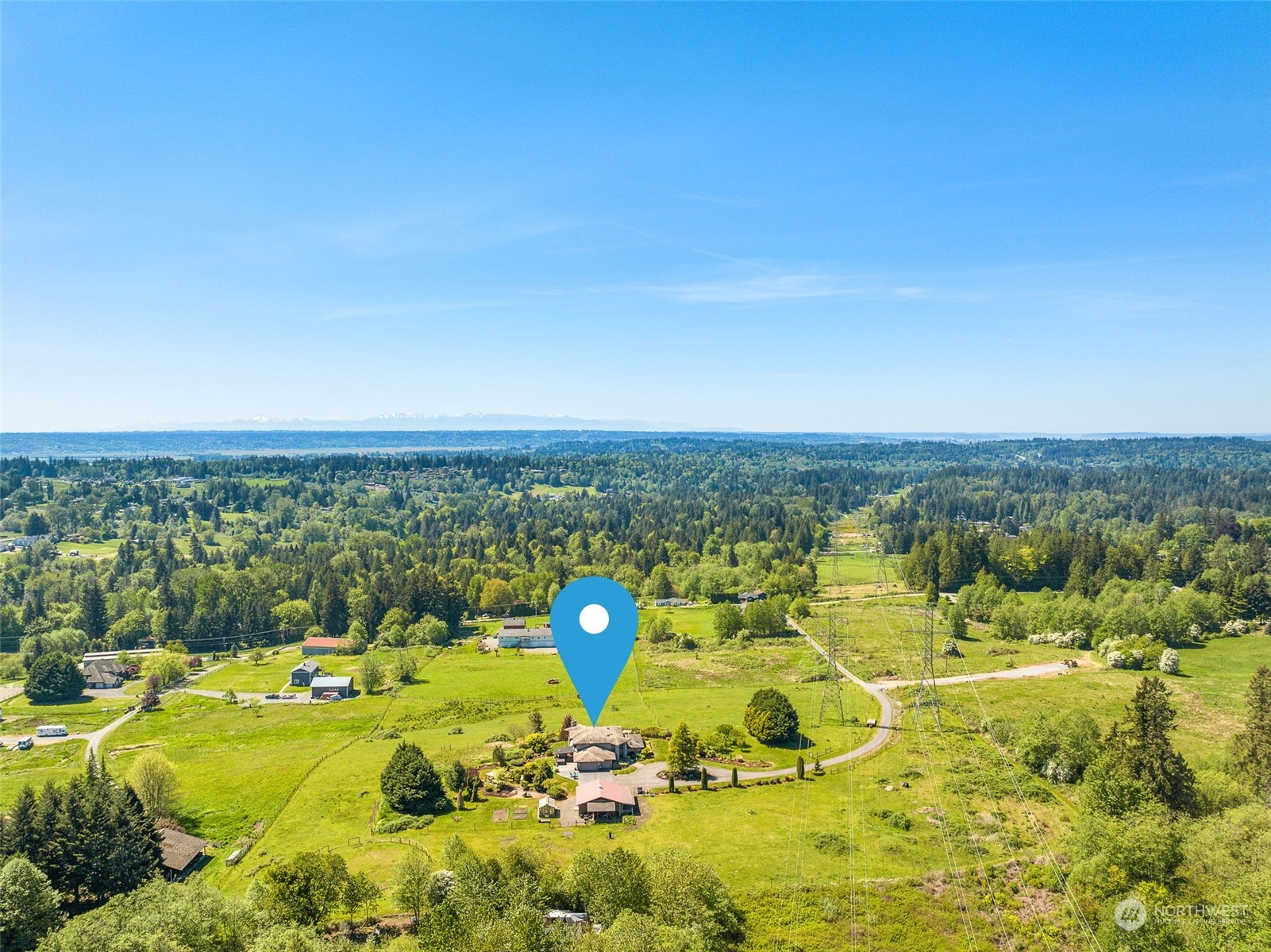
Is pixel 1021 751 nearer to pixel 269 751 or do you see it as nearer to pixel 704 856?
pixel 704 856

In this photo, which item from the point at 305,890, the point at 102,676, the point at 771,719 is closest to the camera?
the point at 305,890

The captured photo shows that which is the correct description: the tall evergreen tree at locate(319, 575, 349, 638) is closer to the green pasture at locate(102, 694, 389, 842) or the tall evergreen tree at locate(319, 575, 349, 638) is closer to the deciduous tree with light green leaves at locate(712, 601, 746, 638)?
the green pasture at locate(102, 694, 389, 842)

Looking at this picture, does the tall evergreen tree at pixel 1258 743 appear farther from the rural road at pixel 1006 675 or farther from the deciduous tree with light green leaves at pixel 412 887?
the deciduous tree with light green leaves at pixel 412 887

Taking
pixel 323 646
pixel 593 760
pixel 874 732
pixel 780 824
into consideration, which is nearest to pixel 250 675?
pixel 323 646

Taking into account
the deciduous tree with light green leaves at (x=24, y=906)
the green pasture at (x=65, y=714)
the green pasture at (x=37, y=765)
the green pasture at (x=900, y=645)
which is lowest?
the green pasture at (x=65, y=714)

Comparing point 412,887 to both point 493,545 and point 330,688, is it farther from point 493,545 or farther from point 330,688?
point 493,545

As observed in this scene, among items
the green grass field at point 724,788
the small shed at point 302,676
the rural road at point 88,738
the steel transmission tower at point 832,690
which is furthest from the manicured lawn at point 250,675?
the steel transmission tower at point 832,690
